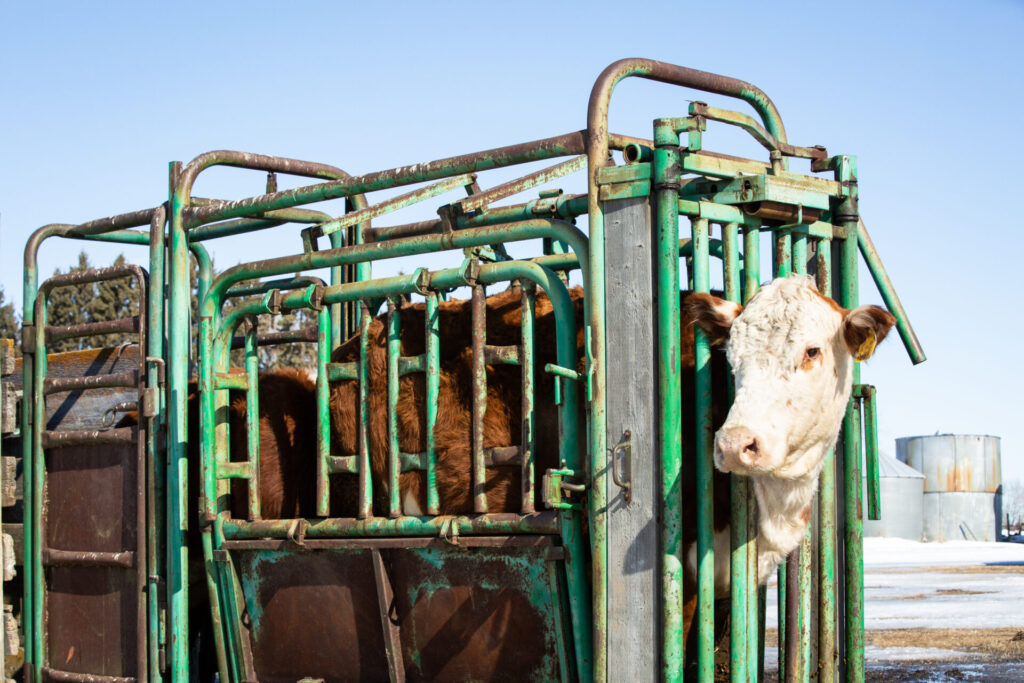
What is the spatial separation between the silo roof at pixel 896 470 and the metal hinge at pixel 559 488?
3885cm

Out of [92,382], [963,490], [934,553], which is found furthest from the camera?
[963,490]

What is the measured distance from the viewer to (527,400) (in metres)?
4.32

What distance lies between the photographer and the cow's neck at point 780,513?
4.22 meters

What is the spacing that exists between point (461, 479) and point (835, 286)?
179 cm

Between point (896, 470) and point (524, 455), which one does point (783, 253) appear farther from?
point (896, 470)

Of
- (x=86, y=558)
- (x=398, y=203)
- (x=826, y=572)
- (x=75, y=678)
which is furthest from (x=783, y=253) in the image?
(x=75, y=678)

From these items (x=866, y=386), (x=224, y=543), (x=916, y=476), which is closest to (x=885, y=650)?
(x=866, y=386)

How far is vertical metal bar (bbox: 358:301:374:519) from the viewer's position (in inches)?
190

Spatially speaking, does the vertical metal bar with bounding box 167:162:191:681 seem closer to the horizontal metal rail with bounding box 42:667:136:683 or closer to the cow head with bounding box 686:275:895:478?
the horizontal metal rail with bounding box 42:667:136:683

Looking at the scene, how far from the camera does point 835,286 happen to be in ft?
15.8

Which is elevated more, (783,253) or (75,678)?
(783,253)

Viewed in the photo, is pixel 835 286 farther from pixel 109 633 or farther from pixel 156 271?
pixel 109 633

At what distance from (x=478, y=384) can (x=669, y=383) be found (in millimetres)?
910

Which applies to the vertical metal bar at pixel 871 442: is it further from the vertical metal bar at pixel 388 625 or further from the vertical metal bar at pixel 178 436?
the vertical metal bar at pixel 178 436
